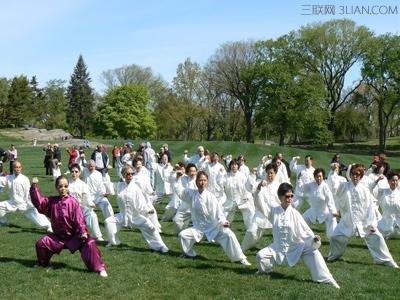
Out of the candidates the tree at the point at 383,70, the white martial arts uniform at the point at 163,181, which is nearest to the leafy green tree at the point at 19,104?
the tree at the point at 383,70

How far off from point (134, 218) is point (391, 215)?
19.4 feet

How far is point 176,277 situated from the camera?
339 inches

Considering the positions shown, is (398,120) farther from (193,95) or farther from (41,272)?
(41,272)

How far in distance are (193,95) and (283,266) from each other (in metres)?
63.9

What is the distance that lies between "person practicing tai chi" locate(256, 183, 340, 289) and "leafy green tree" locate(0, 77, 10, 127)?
7470 centimetres

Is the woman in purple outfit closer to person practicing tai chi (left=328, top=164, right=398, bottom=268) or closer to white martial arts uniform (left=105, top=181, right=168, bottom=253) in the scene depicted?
white martial arts uniform (left=105, top=181, right=168, bottom=253)

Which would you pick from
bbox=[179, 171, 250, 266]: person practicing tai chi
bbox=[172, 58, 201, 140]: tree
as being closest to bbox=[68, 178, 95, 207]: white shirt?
bbox=[179, 171, 250, 266]: person practicing tai chi

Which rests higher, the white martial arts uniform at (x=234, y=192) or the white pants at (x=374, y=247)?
the white martial arts uniform at (x=234, y=192)

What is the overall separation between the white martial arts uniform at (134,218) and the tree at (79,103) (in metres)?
72.2

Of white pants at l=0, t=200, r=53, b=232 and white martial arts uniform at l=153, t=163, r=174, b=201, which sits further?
white martial arts uniform at l=153, t=163, r=174, b=201

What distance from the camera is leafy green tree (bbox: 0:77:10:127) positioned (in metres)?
76.8

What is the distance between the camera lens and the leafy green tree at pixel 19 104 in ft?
250

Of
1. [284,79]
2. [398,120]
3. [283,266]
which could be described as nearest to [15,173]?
[283,266]

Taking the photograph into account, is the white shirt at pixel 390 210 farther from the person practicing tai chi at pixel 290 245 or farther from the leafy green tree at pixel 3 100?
the leafy green tree at pixel 3 100
